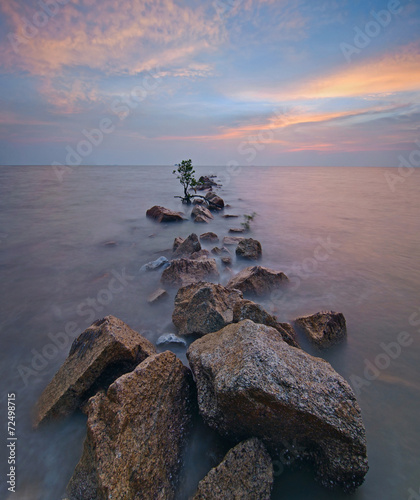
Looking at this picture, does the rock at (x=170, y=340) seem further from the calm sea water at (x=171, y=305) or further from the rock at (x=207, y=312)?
the calm sea water at (x=171, y=305)

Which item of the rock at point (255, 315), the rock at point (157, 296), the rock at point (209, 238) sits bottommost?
the rock at point (209, 238)

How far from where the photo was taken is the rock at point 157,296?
828 centimetres

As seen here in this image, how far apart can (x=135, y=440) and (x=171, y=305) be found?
4.81m

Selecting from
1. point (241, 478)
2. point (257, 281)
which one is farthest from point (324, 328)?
point (241, 478)

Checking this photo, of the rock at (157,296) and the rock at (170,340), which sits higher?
the rock at (170,340)

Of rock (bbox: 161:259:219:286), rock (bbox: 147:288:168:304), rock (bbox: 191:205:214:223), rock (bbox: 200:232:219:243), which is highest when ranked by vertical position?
rock (bbox: 161:259:219:286)

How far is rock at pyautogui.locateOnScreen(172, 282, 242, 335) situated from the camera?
5770mm

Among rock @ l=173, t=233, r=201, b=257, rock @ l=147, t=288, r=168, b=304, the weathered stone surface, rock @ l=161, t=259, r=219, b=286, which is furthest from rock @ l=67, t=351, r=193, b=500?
the weathered stone surface

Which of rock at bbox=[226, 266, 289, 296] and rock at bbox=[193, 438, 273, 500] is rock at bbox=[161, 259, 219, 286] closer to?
rock at bbox=[226, 266, 289, 296]

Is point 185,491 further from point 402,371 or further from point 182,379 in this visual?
point 402,371

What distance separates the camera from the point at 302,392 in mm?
3367

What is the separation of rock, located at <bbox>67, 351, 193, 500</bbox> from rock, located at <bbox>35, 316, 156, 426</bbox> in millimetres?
875

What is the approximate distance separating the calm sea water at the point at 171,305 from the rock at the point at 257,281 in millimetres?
437

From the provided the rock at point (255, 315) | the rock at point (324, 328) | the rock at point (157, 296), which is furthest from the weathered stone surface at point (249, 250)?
the rock at point (255, 315)
